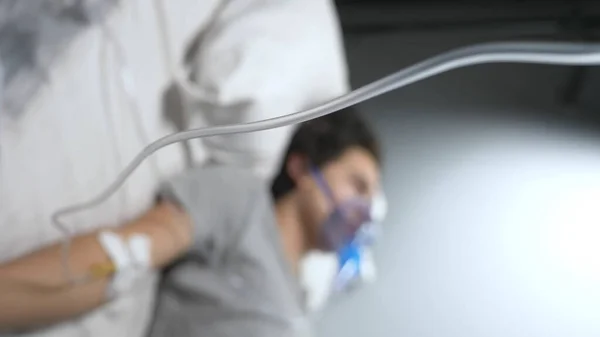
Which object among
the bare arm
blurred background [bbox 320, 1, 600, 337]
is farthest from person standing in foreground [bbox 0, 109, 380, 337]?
blurred background [bbox 320, 1, 600, 337]

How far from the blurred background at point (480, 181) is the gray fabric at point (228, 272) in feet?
0.62

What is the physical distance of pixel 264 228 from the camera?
119 cm

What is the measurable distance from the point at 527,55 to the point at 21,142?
2.33 ft

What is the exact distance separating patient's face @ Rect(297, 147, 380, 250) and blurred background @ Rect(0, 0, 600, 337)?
0.08 meters

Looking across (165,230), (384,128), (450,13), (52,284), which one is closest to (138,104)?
(165,230)

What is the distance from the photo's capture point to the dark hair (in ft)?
4.28

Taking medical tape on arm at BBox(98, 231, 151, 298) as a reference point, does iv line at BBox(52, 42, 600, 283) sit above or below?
above

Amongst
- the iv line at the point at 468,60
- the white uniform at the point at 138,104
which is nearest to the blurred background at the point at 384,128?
the white uniform at the point at 138,104

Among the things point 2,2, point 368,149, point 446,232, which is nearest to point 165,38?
point 2,2

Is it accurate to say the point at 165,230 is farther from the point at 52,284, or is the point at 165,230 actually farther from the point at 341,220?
the point at 341,220

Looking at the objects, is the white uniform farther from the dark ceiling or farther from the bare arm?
the dark ceiling

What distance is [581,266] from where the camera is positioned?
4.45 ft

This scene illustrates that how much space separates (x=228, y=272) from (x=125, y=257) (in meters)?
0.20

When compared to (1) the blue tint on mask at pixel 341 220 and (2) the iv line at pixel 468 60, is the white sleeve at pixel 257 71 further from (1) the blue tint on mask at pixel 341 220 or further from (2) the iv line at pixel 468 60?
(2) the iv line at pixel 468 60
